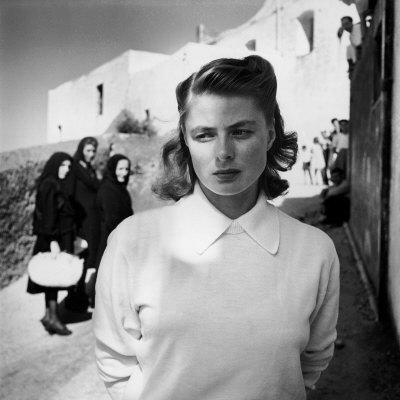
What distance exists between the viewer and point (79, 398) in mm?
3090

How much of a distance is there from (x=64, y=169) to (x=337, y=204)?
3174 mm

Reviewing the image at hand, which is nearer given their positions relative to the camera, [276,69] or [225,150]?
[225,150]

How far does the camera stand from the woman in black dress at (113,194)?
382cm

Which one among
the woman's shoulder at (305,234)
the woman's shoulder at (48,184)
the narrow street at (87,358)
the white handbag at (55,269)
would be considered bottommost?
the narrow street at (87,358)

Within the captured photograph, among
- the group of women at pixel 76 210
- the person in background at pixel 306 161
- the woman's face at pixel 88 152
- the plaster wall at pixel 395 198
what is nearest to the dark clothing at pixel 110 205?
the group of women at pixel 76 210

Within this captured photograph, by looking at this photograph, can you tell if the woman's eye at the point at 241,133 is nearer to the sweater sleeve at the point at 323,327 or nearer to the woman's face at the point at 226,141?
the woman's face at the point at 226,141

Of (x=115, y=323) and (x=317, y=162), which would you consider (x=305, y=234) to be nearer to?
(x=115, y=323)

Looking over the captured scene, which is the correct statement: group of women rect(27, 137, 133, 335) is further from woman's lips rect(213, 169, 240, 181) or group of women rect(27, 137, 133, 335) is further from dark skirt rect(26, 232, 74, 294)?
woman's lips rect(213, 169, 240, 181)

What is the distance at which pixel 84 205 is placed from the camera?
4301 millimetres

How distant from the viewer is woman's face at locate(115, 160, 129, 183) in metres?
3.80

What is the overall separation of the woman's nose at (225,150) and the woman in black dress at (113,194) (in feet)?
9.10

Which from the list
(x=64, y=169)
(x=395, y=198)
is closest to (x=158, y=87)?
(x=64, y=169)

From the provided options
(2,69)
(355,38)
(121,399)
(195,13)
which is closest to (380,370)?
(121,399)

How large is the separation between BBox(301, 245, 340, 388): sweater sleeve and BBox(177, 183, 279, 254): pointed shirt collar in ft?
0.49
